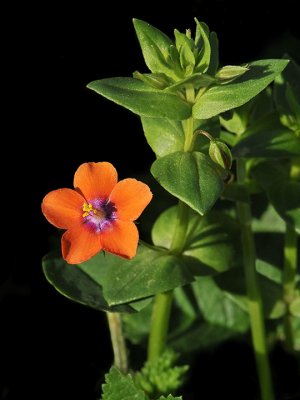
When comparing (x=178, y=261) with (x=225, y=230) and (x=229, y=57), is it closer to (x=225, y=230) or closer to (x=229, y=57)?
(x=225, y=230)

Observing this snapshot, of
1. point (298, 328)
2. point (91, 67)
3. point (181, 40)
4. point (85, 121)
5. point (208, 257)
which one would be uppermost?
point (181, 40)

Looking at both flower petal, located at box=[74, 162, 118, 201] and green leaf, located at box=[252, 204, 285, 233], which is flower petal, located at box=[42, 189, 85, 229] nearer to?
flower petal, located at box=[74, 162, 118, 201]

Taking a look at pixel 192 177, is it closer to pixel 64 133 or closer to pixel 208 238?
pixel 208 238

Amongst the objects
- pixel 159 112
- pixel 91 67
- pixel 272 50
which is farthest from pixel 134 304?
pixel 272 50

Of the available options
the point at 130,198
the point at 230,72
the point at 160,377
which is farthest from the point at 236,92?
the point at 160,377

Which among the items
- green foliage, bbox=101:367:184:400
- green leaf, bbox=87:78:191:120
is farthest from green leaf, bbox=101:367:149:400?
green leaf, bbox=87:78:191:120

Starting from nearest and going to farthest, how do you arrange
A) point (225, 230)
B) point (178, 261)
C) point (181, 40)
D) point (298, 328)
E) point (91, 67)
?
point (181, 40)
point (178, 261)
point (225, 230)
point (298, 328)
point (91, 67)

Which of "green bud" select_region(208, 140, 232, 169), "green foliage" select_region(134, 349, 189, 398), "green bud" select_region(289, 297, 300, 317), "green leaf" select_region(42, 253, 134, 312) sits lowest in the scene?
"green bud" select_region(289, 297, 300, 317)
